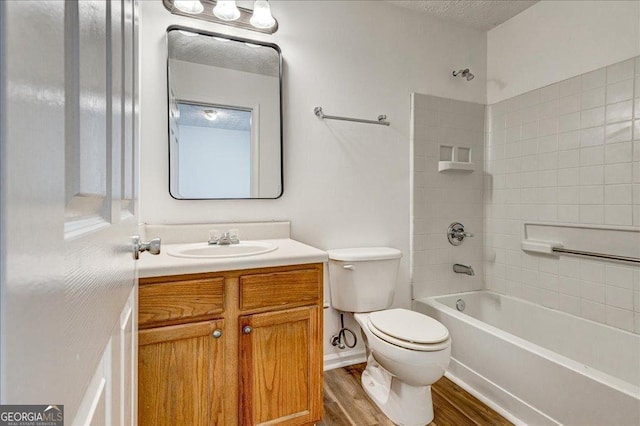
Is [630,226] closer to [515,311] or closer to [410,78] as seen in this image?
[515,311]

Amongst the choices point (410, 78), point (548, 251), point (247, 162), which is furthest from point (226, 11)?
point (548, 251)

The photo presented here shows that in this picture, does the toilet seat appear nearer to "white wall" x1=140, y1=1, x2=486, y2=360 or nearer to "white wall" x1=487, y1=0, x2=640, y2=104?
"white wall" x1=140, y1=1, x2=486, y2=360

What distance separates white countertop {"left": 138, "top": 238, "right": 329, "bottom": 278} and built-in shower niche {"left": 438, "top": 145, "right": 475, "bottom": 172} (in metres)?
1.33

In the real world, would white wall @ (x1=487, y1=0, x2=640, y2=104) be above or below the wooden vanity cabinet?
above

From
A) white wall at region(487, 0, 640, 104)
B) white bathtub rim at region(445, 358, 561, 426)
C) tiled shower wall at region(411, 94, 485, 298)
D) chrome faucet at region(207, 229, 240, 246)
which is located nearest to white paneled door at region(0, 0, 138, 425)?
chrome faucet at region(207, 229, 240, 246)

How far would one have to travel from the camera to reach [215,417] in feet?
3.87

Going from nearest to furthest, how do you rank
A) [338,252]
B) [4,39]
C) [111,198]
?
[4,39]
[111,198]
[338,252]

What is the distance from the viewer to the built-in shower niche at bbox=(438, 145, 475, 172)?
2.19 meters

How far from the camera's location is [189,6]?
1.55 m

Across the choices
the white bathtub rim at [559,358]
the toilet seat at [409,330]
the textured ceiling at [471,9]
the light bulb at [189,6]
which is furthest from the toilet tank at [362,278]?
the textured ceiling at [471,9]

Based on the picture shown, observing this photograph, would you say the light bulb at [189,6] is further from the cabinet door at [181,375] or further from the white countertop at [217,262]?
the cabinet door at [181,375]

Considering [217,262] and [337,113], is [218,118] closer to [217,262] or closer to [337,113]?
[337,113]

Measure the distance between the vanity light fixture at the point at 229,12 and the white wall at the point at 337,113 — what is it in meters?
0.04

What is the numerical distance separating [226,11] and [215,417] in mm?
1886
